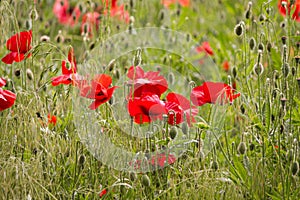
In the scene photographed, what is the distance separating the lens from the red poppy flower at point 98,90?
1.43 m

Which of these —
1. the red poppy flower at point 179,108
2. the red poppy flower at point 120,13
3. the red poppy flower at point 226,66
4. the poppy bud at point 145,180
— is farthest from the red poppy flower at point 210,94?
the red poppy flower at point 226,66

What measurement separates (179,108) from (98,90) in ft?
0.62

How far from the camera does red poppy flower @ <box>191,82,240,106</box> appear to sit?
1466 mm

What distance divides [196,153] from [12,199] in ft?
1.41

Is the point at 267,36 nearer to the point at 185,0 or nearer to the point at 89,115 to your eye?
the point at 89,115

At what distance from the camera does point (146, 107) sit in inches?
54.3

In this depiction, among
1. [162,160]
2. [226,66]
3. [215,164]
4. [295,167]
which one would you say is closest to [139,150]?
[162,160]

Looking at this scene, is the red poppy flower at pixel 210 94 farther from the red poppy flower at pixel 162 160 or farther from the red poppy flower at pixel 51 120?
the red poppy flower at pixel 51 120

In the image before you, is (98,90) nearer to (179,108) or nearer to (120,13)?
(179,108)

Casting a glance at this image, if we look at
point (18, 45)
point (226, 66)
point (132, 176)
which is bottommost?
point (132, 176)

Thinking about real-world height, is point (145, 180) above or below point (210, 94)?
below

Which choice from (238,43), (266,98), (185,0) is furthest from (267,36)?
(185,0)

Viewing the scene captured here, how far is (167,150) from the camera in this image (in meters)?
1.42

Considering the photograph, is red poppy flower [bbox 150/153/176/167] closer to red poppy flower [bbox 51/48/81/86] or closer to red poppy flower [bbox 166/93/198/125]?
red poppy flower [bbox 166/93/198/125]
